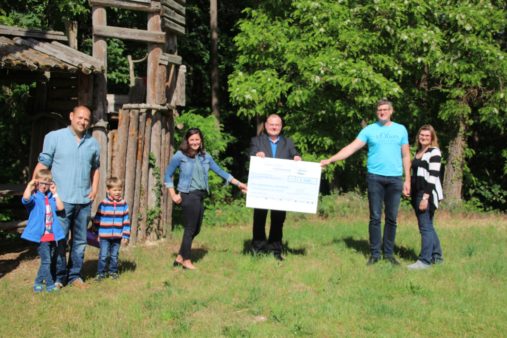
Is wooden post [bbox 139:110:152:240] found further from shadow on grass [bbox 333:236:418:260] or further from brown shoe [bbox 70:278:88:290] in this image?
shadow on grass [bbox 333:236:418:260]

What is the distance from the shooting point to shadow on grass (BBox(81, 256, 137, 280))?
7.08 metres

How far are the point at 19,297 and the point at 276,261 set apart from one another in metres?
3.27

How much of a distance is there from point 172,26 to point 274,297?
19.5ft

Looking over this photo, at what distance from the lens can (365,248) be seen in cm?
852

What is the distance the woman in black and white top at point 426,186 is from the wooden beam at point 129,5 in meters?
4.95

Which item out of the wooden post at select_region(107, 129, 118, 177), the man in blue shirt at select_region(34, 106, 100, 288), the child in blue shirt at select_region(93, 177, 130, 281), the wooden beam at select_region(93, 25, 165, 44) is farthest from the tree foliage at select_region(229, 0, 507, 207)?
the man in blue shirt at select_region(34, 106, 100, 288)

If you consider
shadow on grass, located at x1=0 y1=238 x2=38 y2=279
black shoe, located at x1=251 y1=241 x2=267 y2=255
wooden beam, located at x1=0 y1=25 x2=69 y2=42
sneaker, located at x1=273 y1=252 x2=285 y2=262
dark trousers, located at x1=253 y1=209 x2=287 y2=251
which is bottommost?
shadow on grass, located at x1=0 y1=238 x2=38 y2=279

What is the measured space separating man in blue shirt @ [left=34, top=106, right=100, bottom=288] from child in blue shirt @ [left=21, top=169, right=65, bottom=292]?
0.09m

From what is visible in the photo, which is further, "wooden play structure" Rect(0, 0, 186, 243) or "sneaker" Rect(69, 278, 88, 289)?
"wooden play structure" Rect(0, 0, 186, 243)

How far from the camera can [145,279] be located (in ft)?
22.2

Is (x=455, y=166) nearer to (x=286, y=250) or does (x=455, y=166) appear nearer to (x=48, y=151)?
(x=286, y=250)

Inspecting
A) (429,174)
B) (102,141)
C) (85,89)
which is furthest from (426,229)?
(85,89)

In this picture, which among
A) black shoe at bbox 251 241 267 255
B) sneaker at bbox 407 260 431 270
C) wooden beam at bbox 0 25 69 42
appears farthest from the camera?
wooden beam at bbox 0 25 69 42

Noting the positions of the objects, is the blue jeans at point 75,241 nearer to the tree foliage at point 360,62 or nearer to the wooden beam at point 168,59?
the wooden beam at point 168,59
